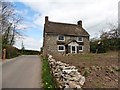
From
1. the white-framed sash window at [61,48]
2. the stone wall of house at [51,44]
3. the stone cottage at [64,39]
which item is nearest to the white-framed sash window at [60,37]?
the stone cottage at [64,39]

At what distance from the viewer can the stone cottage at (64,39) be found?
41344 mm

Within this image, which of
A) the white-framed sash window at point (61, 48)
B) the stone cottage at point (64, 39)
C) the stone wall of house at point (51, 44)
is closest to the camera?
the stone wall of house at point (51, 44)

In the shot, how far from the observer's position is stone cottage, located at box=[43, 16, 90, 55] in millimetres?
41344

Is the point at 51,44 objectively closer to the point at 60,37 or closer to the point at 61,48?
the point at 61,48

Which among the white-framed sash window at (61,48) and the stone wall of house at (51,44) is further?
Answer: the white-framed sash window at (61,48)

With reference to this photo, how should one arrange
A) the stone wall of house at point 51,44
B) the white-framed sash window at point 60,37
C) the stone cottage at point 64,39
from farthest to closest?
the white-framed sash window at point 60,37 < the stone cottage at point 64,39 < the stone wall of house at point 51,44

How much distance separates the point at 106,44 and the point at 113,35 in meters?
3.31

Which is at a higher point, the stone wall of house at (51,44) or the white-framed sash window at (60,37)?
the white-framed sash window at (60,37)

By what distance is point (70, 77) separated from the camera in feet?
26.3

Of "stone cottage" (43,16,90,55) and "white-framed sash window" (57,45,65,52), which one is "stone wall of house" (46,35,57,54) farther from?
"white-framed sash window" (57,45,65,52)

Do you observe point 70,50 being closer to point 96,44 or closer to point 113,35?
point 96,44

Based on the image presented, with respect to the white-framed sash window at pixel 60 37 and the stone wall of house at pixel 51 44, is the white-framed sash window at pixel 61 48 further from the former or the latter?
the white-framed sash window at pixel 60 37

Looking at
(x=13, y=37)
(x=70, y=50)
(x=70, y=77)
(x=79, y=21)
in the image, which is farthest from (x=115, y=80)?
(x=13, y=37)

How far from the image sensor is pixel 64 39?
1709 inches
